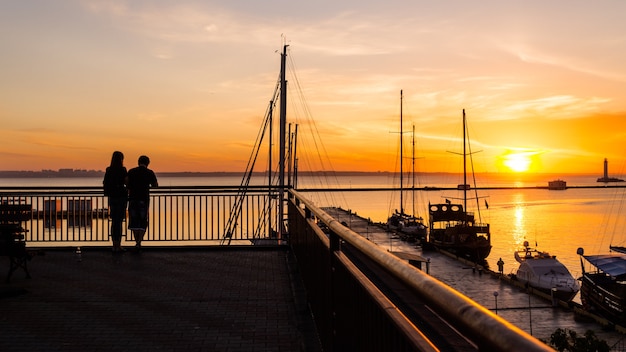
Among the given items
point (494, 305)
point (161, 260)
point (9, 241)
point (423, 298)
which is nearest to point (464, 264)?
point (494, 305)

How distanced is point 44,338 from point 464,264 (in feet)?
147

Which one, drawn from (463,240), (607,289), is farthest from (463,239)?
(607,289)

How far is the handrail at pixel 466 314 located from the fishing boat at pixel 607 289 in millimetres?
33202

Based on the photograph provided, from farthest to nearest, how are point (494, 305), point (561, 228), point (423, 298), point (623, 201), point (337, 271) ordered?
point (623, 201) < point (561, 228) < point (494, 305) < point (337, 271) < point (423, 298)

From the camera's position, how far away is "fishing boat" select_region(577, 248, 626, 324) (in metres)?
30.0

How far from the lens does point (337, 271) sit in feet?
11.9

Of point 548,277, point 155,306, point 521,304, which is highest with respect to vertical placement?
point 155,306

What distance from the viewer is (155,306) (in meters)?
6.83

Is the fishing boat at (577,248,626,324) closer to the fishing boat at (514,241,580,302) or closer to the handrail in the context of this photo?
the fishing boat at (514,241,580,302)

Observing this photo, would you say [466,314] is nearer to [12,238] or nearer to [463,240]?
[12,238]

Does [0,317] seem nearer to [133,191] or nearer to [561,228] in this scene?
[133,191]

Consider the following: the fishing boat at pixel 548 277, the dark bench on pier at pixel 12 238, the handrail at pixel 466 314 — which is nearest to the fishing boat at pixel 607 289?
the fishing boat at pixel 548 277

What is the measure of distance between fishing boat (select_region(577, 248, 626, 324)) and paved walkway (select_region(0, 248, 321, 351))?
27.3 meters

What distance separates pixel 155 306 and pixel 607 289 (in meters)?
32.8
